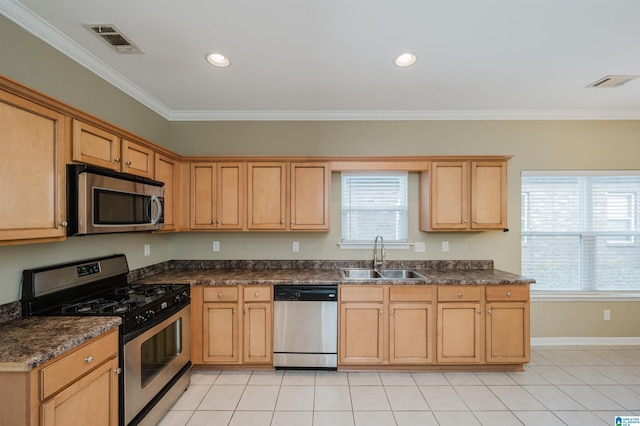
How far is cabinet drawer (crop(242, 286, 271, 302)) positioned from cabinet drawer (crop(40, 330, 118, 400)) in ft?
4.03

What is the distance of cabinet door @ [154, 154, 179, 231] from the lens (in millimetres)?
2857

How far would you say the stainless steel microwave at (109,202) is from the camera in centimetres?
182

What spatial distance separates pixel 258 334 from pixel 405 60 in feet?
9.22

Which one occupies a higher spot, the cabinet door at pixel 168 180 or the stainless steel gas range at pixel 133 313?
the cabinet door at pixel 168 180

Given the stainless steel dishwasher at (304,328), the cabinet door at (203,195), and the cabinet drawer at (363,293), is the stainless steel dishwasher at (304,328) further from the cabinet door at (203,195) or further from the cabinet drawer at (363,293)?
the cabinet door at (203,195)

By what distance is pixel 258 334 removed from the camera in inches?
115

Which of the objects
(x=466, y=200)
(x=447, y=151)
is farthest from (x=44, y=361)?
(x=447, y=151)

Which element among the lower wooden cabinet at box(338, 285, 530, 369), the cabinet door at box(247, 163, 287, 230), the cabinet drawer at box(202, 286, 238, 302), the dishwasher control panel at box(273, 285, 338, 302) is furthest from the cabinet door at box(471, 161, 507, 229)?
the cabinet drawer at box(202, 286, 238, 302)

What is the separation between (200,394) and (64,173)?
2.07 meters

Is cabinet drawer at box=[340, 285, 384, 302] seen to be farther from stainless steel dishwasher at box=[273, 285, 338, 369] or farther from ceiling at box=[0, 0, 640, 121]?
ceiling at box=[0, 0, 640, 121]

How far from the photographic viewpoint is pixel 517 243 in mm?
3570

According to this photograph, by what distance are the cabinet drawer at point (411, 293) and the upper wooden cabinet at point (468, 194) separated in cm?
76

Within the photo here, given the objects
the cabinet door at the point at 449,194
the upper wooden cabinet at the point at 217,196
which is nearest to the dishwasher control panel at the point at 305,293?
the upper wooden cabinet at the point at 217,196

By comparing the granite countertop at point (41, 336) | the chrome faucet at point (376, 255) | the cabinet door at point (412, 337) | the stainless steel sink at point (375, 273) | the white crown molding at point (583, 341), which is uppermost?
the chrome faucet at point (376, 255)
